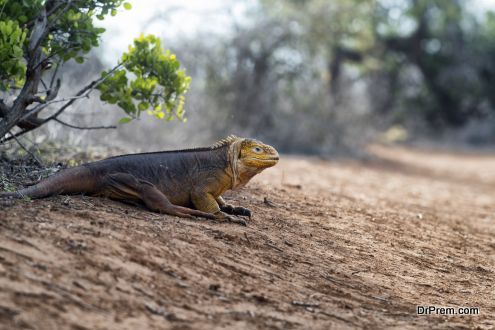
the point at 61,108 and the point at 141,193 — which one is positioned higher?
the point at 61,108

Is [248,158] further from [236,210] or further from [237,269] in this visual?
[237,269]

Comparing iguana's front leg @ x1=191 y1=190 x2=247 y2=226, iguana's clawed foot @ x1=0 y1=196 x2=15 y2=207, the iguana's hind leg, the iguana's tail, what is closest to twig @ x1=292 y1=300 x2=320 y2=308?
iguana's front leg @ x1=191 y1=190 x2=247 y2=226

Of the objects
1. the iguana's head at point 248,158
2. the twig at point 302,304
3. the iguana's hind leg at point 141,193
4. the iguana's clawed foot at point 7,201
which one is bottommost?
the twig at point 302,304

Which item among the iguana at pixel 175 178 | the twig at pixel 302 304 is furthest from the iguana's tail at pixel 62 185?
the twig at pixel 302 304

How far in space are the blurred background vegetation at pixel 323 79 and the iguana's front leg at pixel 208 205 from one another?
362cm

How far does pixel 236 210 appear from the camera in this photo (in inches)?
237

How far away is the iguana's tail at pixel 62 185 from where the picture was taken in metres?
5.17

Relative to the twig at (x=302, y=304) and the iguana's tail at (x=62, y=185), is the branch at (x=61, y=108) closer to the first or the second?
the iguana's tail at (x=62, y=185)

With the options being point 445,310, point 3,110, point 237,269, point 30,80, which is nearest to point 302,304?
point 237,269

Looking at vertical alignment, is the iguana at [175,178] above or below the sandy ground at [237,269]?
above

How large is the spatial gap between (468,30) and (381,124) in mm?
10123

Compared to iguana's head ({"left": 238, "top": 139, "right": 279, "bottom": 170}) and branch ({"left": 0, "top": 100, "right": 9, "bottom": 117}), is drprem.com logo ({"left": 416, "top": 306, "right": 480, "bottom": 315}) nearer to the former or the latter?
iguana's head ({"left": 238, "top": 139, "right": 279, "bottom": 170})

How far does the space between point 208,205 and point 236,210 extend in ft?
1.35

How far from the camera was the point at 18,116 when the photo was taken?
6430mm
